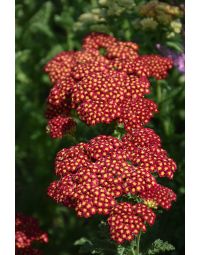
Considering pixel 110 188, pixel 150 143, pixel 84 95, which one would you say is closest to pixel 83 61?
pixel 84 95

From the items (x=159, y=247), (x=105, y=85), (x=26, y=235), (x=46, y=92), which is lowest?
(x=26, y=235)

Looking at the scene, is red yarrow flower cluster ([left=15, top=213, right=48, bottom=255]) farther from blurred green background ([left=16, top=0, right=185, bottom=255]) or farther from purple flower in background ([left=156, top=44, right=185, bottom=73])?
purple flower in background ([left=156, top=44, right=185, bottom=73])

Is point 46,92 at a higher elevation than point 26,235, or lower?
higher

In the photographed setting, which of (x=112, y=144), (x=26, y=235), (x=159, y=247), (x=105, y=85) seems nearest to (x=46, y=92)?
(x=26, y=235)

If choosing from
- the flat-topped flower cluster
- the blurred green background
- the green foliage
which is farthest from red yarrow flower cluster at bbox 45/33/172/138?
the green foliage

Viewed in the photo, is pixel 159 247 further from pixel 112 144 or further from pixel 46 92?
pixel 46 92
